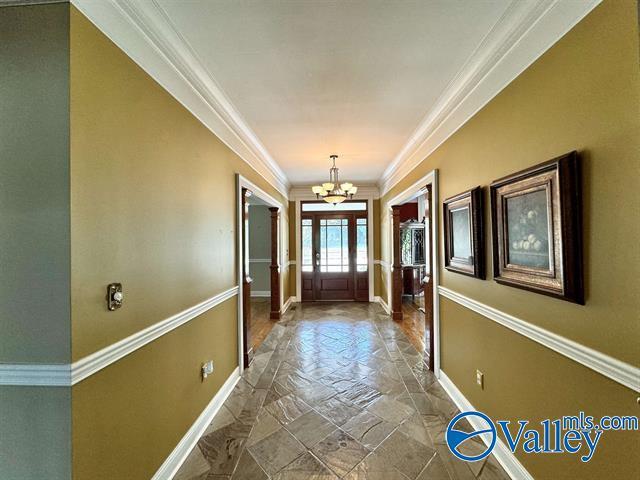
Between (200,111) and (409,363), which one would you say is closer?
(200,111)

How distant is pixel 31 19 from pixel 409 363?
13.2 feet

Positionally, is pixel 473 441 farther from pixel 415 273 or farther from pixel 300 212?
pixel 300 212

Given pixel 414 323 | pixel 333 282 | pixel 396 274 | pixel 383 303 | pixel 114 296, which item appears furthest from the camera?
pixel 333 282

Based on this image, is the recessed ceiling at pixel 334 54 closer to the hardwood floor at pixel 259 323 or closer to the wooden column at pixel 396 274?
the wooden column at pixel 396 274

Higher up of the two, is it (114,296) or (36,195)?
(36,195)

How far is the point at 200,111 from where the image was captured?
89.5 inches

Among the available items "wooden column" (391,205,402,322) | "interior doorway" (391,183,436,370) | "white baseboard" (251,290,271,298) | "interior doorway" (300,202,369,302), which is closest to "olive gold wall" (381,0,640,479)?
"interior doorway" (391,183,436,370)

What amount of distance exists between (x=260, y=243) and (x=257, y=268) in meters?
0.70

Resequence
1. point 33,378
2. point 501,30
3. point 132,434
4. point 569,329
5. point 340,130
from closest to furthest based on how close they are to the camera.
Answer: point 33,378 < point 569,329 < point 132,434 < point 501,30 < point 340,130

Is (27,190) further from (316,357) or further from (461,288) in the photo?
(316,357)

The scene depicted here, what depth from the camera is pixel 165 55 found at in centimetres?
175

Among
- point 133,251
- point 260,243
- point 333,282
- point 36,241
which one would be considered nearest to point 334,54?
point 133,251

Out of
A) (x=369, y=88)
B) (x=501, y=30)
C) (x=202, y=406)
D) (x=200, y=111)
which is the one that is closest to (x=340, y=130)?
(x=369, y=88)

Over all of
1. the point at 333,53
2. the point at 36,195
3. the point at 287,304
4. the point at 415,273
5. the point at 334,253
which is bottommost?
the point at 287,304
